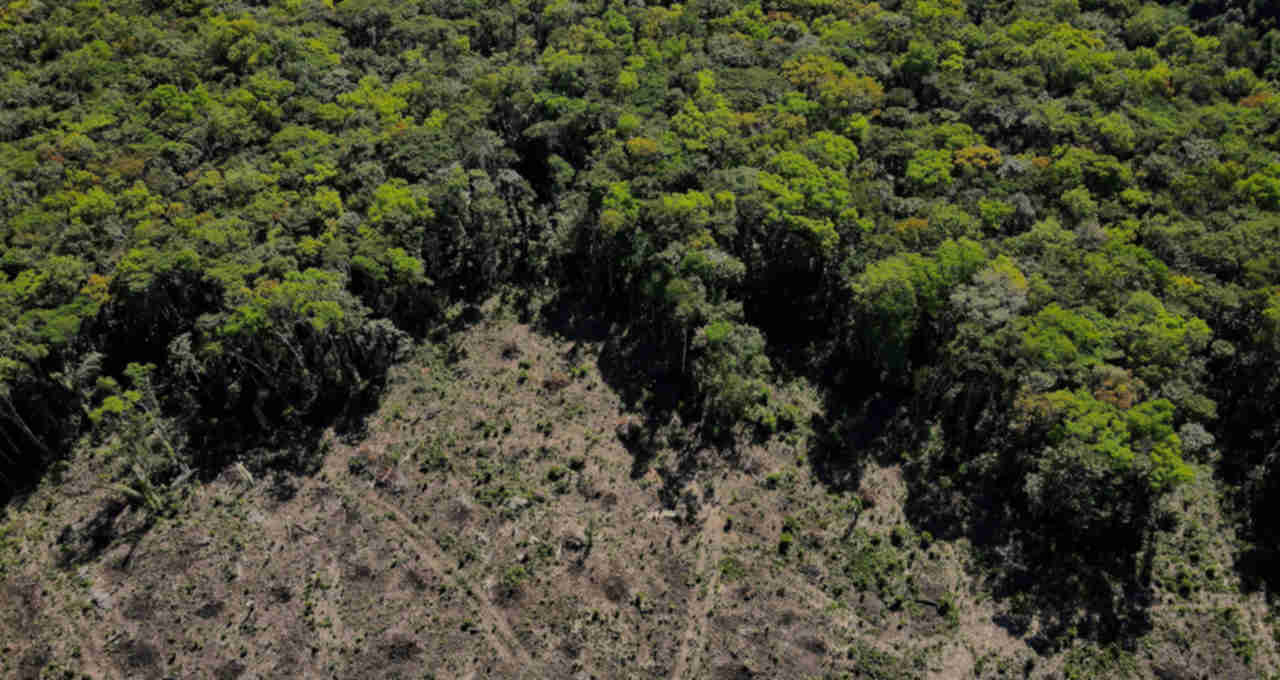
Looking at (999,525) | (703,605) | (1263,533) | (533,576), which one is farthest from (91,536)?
(1263,533)

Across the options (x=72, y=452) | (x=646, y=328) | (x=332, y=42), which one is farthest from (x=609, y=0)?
(x=72, y=452)

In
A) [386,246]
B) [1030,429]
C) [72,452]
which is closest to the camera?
[1030,429]

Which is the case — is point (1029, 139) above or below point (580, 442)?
above

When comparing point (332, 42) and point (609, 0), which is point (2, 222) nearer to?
point (332, 42)

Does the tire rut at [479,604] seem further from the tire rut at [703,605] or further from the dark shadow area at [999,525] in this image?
the dark shadow area at [999,525]

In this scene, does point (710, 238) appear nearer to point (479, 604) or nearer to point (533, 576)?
point (533, 576)

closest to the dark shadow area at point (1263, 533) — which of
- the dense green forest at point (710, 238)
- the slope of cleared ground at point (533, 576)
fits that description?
the dense green forest at point (710, 238)

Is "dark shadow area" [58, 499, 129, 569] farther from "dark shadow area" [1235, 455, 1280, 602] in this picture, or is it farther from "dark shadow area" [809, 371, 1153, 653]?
"dark shadow area" [1235, 455, 1280, 602]
